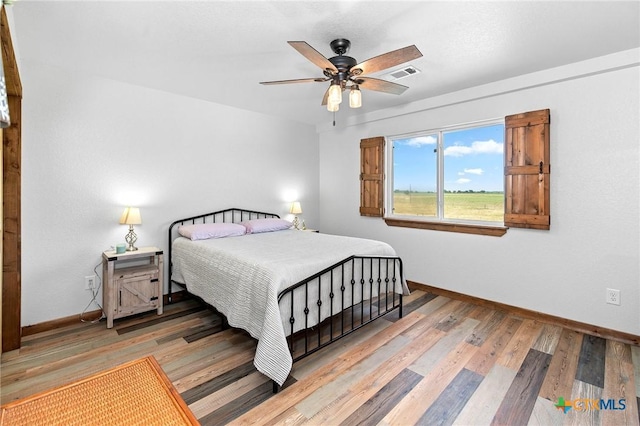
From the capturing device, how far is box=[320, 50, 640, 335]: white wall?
8.91 ft

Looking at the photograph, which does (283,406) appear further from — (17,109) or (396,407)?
(17,109)

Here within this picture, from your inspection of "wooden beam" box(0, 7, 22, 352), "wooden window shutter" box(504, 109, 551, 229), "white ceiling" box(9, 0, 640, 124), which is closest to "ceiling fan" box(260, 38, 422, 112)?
"white ceiling" box(9, 0, 640, 124)

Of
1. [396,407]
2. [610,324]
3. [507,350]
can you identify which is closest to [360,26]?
[396,407]

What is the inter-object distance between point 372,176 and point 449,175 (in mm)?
1138

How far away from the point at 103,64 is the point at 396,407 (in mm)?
3854

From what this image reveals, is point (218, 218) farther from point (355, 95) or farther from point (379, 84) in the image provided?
point (379, 84)

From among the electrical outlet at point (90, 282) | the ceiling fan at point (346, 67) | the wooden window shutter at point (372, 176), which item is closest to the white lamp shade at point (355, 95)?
the ceiling fan at point (346, 67)

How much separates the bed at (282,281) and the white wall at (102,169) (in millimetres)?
528

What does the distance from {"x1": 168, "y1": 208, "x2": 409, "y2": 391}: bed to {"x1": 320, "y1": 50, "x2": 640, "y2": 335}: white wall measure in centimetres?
120

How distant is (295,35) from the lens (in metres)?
2.35

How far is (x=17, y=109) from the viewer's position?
2607 millimetres

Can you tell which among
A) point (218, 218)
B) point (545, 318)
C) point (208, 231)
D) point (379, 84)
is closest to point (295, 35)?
point (379, 84)

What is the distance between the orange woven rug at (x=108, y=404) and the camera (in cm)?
111

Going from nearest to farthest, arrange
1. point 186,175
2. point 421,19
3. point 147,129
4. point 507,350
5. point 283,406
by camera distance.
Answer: point 283,406 → point 421,19 → point 507,350 → point 147,129 → point 186,175
